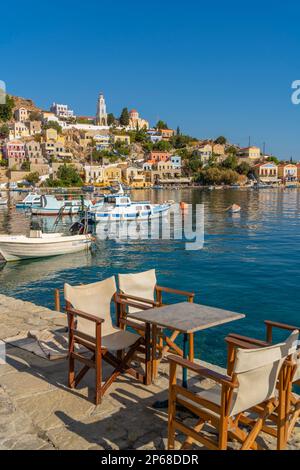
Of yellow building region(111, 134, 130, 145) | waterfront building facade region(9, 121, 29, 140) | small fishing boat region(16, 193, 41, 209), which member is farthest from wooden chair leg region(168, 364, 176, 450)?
yellow building region(111, 134, 130, 145)

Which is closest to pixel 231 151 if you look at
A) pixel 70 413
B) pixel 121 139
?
pixel 121 139

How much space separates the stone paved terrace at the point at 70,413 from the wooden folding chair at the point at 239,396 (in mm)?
483

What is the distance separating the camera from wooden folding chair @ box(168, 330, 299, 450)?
320 centimetres

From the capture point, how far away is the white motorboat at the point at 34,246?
1925 centimetres

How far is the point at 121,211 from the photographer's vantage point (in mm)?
36312

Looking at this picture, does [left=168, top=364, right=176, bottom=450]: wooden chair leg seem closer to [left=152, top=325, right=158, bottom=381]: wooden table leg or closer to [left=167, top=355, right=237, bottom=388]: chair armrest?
[left=167, top=355, right=237, bottom=388]: chair armrest

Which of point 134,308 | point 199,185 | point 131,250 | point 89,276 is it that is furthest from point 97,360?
point 199,185

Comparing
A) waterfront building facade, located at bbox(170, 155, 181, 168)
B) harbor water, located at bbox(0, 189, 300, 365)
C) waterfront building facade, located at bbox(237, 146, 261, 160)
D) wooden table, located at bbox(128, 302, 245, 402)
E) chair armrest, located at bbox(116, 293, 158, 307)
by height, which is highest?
waterfront building facade, located at bbox(237, 146, 261, 160)

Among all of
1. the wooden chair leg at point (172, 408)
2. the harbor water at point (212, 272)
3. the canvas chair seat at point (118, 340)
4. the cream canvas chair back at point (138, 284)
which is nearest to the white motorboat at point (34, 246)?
the harbor water at point (212, 272)

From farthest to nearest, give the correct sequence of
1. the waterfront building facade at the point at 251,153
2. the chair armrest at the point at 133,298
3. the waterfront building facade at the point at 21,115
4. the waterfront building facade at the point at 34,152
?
the waterfront building facade at the point at 251,153
the waterfront building facade at the point at 21,115
the waterfront building facade at the point at 34,152
the chair armrest at the point at 133,298

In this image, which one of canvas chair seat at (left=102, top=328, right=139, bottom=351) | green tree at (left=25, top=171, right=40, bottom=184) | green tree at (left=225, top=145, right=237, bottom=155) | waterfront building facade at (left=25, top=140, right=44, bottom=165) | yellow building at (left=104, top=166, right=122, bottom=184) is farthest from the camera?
green tree at (left=225, top=145, right=237, bottom=155)

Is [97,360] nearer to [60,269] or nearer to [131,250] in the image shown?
[60,269]

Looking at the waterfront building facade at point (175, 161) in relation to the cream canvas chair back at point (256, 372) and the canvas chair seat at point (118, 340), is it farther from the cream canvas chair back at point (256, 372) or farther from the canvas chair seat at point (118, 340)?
the cream canvas chair back at point (256, 372)

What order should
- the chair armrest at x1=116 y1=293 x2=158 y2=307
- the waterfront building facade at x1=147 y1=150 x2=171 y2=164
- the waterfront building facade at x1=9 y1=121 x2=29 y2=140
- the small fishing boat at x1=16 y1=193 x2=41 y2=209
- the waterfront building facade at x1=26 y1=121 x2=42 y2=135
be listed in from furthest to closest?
the waterfront building facade at x1=26 y1=121 x2=42 y2=135
the waterfront building facade at x1=147 y1=150 x2=171 y2=164
the waterfront building facade at x1=9 y1=121 x2=29 y2=140
the small fishing boat at x1=16 y1=193 x2=41 y2=209
the chair armrest at x1=116 y1=293 x2=158 y2=307
